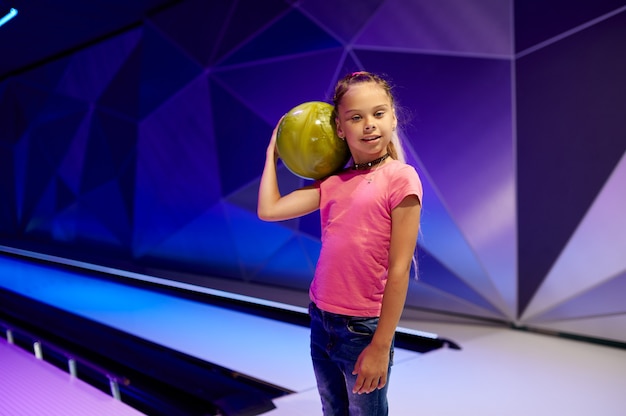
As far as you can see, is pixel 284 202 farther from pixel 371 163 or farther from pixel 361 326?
pixel 361 326

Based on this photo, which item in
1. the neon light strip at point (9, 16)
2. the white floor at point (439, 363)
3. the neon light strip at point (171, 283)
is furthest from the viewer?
the neon light strip at point (9, 16)

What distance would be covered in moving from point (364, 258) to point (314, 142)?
41 cm

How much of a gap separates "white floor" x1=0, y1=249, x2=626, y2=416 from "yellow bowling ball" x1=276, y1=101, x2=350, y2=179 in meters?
1.47

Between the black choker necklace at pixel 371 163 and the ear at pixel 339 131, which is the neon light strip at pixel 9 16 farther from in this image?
Result: the black choker necklace at pixel 371 163

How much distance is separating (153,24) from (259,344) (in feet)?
18.2

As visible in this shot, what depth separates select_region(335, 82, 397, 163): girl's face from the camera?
1.46 metres

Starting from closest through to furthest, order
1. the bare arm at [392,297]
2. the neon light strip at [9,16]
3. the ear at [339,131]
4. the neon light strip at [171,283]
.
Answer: the bare arm at [392,297] < the ear at [339,131] < the neon light strip at [171,283] < the neon light strip at [9,16]

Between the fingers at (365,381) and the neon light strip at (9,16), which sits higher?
the neon light strip at (9,16)

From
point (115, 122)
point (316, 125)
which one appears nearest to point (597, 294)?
point (316, 125)

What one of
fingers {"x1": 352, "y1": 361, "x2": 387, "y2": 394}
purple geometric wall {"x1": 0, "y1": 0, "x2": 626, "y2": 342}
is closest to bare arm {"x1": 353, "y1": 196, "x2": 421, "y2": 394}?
fingers {"x1": 352, "y1": 361, "x2": 387, "y2": 394}

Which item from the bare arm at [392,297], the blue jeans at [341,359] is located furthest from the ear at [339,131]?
the blue jeans at [341,359]

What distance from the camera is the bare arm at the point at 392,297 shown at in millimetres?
1359

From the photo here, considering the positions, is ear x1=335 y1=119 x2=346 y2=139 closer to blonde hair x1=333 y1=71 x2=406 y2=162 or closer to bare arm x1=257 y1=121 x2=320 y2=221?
blonde hair x1=333 y1=71 x2=406 y2=162

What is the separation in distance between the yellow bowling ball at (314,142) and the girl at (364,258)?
0.30 feet
